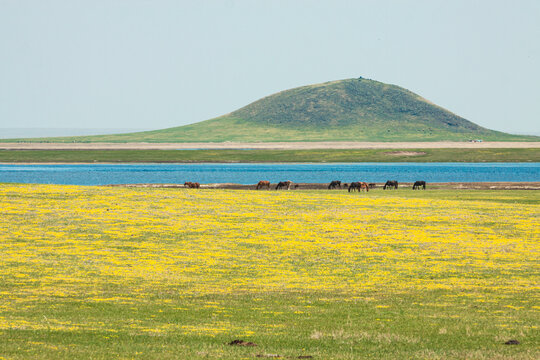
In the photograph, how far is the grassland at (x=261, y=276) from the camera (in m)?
20.7

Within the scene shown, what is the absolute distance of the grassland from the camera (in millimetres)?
20688

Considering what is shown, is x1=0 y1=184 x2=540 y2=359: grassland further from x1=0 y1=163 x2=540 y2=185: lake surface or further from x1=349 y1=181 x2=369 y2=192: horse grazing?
x1=0 y1=163 x2=540 y2=185: lake surface

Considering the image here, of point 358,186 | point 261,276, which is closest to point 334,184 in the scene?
point 358,186

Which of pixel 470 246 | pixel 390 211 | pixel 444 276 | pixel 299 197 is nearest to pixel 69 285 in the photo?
pixel 444 276

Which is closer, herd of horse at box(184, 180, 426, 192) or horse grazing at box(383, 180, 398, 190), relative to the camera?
herd of horse at box(184, 180, 426, 192)

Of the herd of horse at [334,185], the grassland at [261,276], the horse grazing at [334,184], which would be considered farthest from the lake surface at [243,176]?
the grassland at [261,276]

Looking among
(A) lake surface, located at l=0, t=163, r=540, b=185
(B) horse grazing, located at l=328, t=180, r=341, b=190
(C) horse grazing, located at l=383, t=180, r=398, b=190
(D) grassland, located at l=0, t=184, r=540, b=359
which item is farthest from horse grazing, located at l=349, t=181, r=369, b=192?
(A) lake surface, located at l=0, t=163, r=540, b=185

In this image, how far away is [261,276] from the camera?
34.5 meters

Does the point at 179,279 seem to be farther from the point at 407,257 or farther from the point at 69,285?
the point at 407,257

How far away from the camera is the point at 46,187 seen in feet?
215

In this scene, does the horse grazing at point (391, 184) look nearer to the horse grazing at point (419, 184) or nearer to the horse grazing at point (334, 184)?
the horse grazing at point (419, 184)

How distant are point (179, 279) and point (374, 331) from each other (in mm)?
13414

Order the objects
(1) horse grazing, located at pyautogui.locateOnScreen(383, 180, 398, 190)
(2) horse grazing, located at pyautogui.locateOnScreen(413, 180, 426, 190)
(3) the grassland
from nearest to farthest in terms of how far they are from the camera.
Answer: (3) the grassland, (2) horse grazing, located at pyautogui.locateOnScreen(413, 180, 426, 190), (1) horse grazing, located at pyautogui.locateOnScreen(383, 180, 398, 190)

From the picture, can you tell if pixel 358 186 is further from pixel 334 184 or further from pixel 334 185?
pixel 334 185
